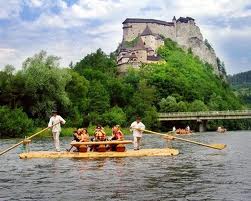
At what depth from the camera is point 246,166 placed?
79.2 feet

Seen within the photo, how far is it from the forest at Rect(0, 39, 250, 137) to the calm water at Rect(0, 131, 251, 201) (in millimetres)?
41162

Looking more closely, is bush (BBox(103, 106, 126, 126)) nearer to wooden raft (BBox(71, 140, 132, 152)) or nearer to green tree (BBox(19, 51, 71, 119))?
green tree (BBox(19, 51, 71, 119))

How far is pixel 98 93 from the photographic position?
104 m

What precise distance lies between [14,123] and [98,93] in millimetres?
39599

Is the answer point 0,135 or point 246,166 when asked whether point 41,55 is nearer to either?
point 0,135

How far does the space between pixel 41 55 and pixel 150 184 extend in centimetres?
5699

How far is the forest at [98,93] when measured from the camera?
70125mm

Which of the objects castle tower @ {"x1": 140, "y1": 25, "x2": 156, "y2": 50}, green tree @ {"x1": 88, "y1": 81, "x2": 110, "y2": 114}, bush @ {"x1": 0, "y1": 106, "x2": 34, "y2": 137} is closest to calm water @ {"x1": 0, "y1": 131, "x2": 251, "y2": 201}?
bush @ {"x1": 0, "y1": 106, "x2": 34, "y2": 137}

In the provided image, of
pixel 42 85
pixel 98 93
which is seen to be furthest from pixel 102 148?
pixel 98 93

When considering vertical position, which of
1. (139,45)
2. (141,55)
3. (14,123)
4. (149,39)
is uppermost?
(149,39)

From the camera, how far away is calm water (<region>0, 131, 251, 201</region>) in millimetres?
16406

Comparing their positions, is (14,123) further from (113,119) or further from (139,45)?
(139,45)

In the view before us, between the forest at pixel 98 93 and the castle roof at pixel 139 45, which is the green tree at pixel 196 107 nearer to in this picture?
the forest at pixel 98 93

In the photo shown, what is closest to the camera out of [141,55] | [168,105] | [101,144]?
[101,144]
